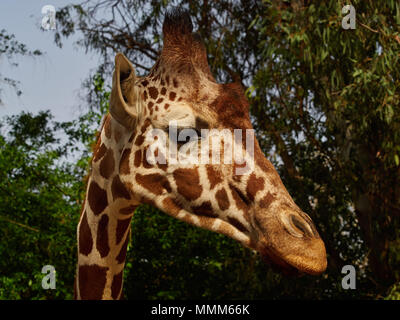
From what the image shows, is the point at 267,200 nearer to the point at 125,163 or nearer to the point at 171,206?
the point at 171,206

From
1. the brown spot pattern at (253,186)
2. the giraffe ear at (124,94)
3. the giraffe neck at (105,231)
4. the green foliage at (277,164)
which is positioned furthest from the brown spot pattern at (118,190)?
the green foliage at (277,164)

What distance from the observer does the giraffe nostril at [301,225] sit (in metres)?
1.51

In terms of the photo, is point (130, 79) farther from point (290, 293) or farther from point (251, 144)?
point (290, 293)

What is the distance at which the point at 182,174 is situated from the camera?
1.74 meters

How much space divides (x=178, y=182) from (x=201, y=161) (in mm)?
107

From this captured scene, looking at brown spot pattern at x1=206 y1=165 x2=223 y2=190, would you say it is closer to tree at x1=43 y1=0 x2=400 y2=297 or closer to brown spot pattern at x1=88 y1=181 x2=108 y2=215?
brown spot pattern at x1=88 y1=181 x2=108 y2=215

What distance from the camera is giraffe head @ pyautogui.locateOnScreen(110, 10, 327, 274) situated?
161cm

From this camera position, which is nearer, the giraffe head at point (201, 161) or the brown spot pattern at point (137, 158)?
the giraffe head at point (201, 161)

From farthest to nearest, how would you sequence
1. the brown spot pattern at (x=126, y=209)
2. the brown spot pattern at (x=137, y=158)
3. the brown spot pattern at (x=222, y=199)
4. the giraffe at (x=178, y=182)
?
the brown spot pattern at (x=126, y=209) → the brown spot pattern at (x=137, y=158) → the brown spot pattern at (x=222, y=199) → the giraffe at (x=178, y=182)

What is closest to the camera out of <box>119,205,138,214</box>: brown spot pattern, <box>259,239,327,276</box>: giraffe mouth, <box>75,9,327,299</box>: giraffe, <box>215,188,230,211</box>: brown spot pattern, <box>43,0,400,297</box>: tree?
<box>259,239,327,276</box>: giraffe mouth

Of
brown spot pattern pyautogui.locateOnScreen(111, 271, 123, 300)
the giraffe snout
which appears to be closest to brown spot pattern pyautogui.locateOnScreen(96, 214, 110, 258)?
brown spot pattern pyautogui.locateOnScreen(111, 271, 123, 300)

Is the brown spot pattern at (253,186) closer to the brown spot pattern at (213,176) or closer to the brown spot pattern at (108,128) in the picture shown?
the brown spot pattern at (213,176)
